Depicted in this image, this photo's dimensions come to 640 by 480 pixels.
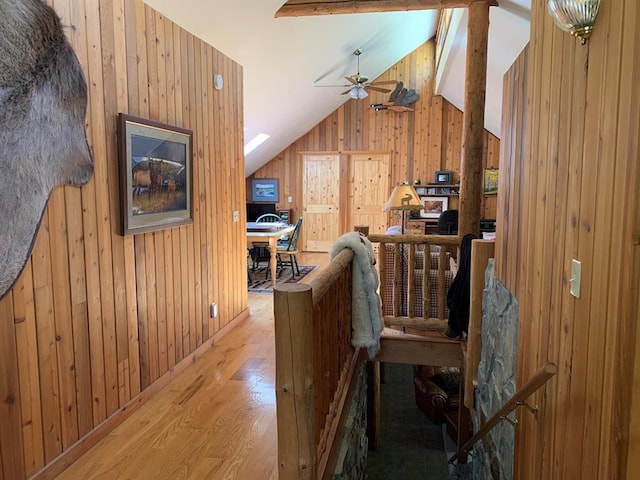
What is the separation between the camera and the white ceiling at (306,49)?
3.50 meters

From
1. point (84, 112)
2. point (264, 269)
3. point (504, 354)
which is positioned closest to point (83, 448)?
point (84, 112)

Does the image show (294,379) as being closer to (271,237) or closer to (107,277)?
(107,277)

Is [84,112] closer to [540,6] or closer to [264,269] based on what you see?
[540,6]

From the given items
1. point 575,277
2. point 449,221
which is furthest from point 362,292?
point 449,221

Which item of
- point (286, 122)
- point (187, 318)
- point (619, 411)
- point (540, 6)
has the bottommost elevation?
point (187, 318)

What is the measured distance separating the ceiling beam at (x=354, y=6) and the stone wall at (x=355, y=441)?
3358mm

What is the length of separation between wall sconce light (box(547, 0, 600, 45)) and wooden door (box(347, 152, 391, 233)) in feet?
25.3

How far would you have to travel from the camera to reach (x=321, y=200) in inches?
357

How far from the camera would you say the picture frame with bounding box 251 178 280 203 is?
360 inches

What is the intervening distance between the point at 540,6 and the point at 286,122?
601 centimetres

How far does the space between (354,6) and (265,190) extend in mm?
5099

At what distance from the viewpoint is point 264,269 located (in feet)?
23.6

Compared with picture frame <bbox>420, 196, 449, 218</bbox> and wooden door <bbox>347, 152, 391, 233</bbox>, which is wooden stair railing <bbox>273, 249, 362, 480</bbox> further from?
wooden door <bbox>347, 152, 391, 233</bbox>

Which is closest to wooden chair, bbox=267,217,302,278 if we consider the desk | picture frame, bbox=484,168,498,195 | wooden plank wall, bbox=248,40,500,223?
the desk
